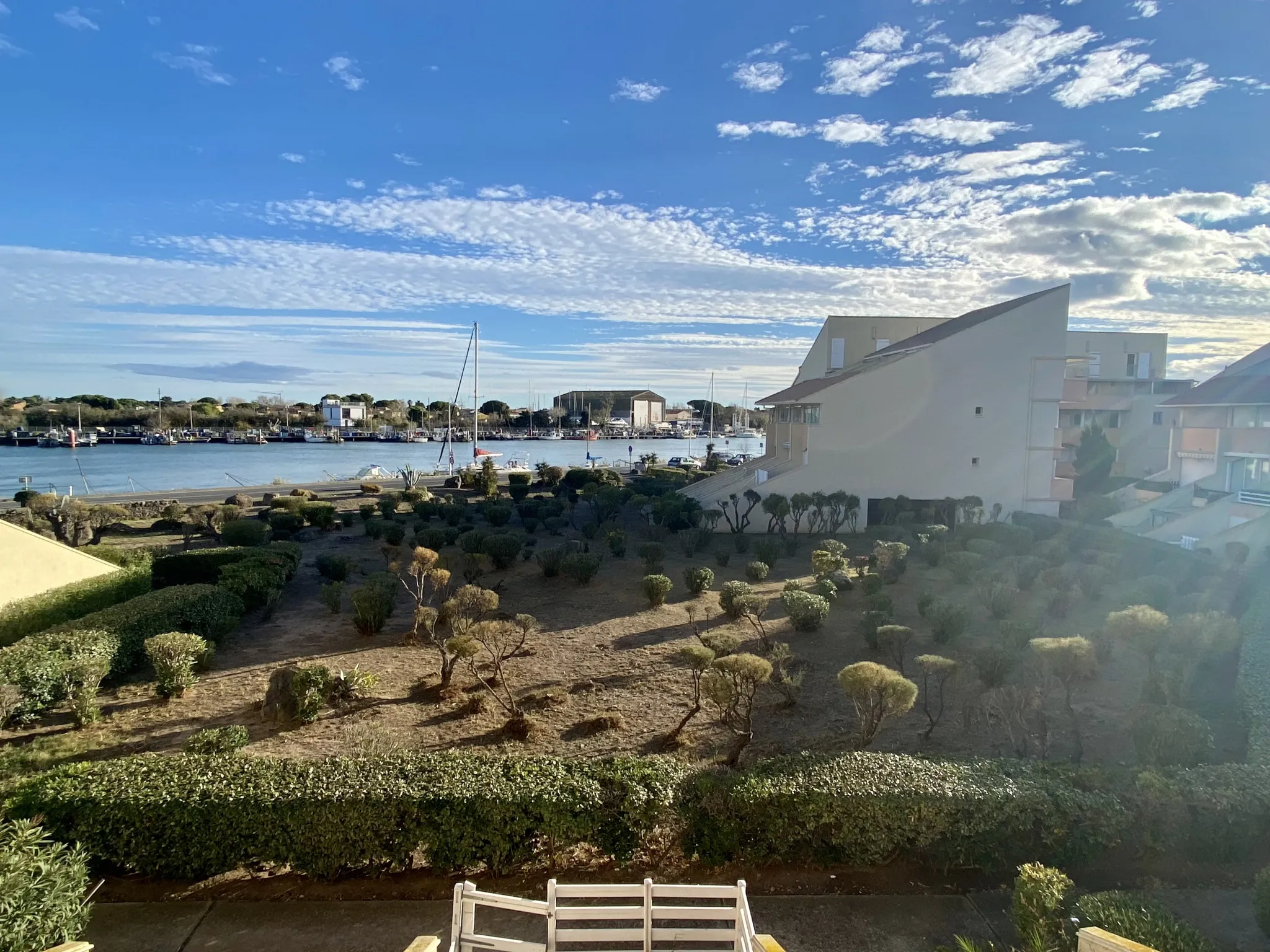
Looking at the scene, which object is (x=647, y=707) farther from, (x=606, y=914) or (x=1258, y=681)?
(x=1258, y=681)

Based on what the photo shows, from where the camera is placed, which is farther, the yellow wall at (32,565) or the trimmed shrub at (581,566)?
the trimmed shrub at (581,566)

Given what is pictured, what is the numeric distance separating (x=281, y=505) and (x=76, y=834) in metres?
→ 27.2

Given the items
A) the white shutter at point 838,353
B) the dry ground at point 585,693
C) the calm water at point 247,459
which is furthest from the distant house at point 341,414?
the dry ground at point 585,693

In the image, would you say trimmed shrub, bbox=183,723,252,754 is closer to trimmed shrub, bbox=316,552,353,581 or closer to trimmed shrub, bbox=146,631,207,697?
trimmed shrub, bbox=146,631,207,697

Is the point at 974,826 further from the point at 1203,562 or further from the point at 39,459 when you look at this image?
the point at 39,459

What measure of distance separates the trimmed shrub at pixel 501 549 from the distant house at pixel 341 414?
13089 cm

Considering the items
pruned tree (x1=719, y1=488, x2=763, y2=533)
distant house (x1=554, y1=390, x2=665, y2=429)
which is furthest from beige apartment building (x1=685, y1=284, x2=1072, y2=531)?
distant house (x1=554, y1=390, x2=665, y2=429)

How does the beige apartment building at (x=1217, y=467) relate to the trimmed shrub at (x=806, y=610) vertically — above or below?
above

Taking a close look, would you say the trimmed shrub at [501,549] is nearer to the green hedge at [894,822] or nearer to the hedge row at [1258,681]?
the green hedge at [894,822]

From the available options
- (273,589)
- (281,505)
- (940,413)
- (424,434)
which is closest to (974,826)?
(273,589)

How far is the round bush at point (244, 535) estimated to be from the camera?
69.5ft

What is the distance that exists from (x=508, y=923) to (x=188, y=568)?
14.2 m

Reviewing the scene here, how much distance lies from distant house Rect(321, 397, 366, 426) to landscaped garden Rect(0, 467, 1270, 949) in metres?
128

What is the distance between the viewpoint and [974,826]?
19.8 feet
